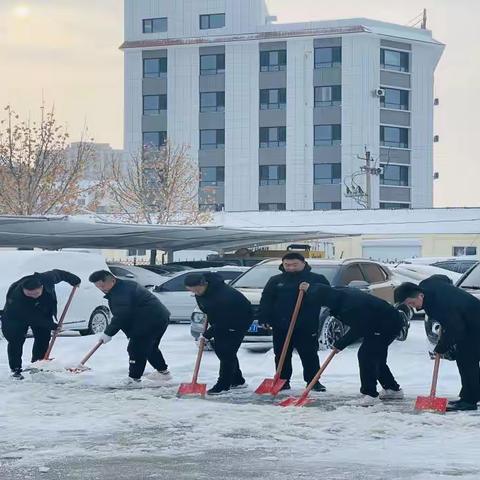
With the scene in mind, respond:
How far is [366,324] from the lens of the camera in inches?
470

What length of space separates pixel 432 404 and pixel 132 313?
4.19 metres

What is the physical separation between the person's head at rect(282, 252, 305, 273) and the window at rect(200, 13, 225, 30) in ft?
205

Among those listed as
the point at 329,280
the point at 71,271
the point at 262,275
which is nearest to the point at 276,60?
the point at 71,271

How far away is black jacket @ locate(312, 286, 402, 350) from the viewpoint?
39.1ft

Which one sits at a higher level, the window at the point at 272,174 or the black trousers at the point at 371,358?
the window at the point at 272,174

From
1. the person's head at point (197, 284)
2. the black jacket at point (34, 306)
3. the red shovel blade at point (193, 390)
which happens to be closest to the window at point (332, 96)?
the black jacket at point (34, 306)

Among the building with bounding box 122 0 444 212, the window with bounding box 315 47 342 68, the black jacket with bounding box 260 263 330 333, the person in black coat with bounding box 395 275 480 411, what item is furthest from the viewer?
the window with bounding box 315 47 342 68

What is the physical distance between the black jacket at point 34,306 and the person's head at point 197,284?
240 cm

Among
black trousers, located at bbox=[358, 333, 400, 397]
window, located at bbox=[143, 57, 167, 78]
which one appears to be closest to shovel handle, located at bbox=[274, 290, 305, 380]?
black trousers, located at bbox=[358, 333, 400, 397]

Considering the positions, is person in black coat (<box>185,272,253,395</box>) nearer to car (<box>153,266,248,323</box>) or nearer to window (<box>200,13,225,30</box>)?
car (<box>153,266,248,323</box>)

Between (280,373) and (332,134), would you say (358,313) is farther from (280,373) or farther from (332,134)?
(332,134)

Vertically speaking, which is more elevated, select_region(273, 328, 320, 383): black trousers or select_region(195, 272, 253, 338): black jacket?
select_region(195, 272, 253, 338): black jacket

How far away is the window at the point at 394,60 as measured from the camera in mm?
72062

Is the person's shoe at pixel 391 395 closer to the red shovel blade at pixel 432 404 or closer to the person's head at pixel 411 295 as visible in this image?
the red shovel blade at pixel 432 404
